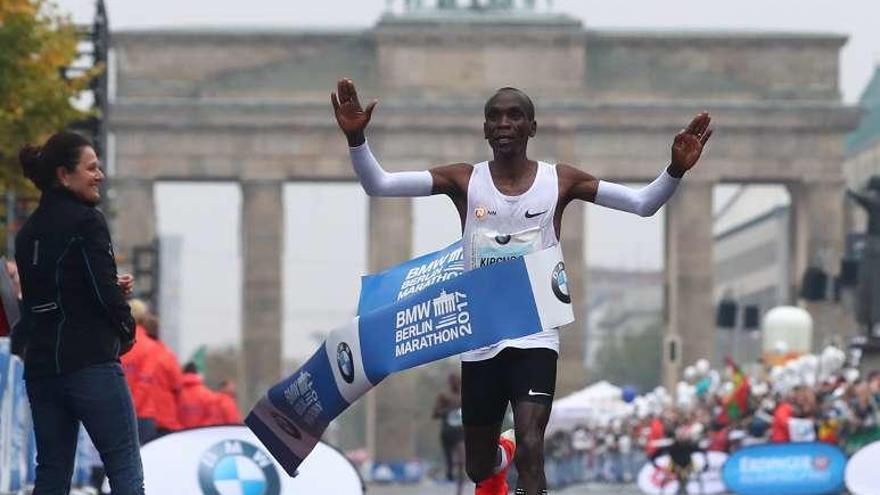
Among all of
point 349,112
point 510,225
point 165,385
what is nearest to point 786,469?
point 165,385

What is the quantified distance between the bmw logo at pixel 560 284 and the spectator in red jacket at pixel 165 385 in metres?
7.85

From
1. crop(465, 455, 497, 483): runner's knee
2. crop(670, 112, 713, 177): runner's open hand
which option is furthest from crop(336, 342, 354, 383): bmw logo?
crop(670, 112, 713, 177): runner's open hand

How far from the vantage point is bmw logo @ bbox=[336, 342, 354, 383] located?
37.8 ft

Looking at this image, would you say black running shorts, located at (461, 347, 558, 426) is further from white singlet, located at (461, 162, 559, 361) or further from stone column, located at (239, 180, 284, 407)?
stone column, located at (239, 180, 284, 407)

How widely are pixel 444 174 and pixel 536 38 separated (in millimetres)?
74506

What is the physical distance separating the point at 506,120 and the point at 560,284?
725mm

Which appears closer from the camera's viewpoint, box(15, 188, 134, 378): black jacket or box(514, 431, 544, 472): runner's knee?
box(15, 188, 134, 378): black jacket

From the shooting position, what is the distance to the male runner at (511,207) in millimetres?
11195

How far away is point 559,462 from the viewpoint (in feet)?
187

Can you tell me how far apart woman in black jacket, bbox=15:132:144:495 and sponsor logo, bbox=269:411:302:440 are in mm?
920

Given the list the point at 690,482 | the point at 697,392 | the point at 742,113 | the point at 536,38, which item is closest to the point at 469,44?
the point at 536,38

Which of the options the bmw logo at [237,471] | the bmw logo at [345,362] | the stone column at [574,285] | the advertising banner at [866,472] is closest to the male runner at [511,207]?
the bmw logo at [345,362]

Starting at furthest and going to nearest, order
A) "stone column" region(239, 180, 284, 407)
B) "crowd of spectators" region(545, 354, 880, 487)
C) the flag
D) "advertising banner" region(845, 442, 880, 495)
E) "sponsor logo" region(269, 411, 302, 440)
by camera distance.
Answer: "stone column" region(239, 180, 284, 407), the flag, "crowd of spectators" region(545, 354, 880, 487), "advertising banner" region(845, 442, 880, 495), "sponsor logo" region(269, 411, 302, 440)

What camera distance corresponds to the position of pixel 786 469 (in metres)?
26.3
